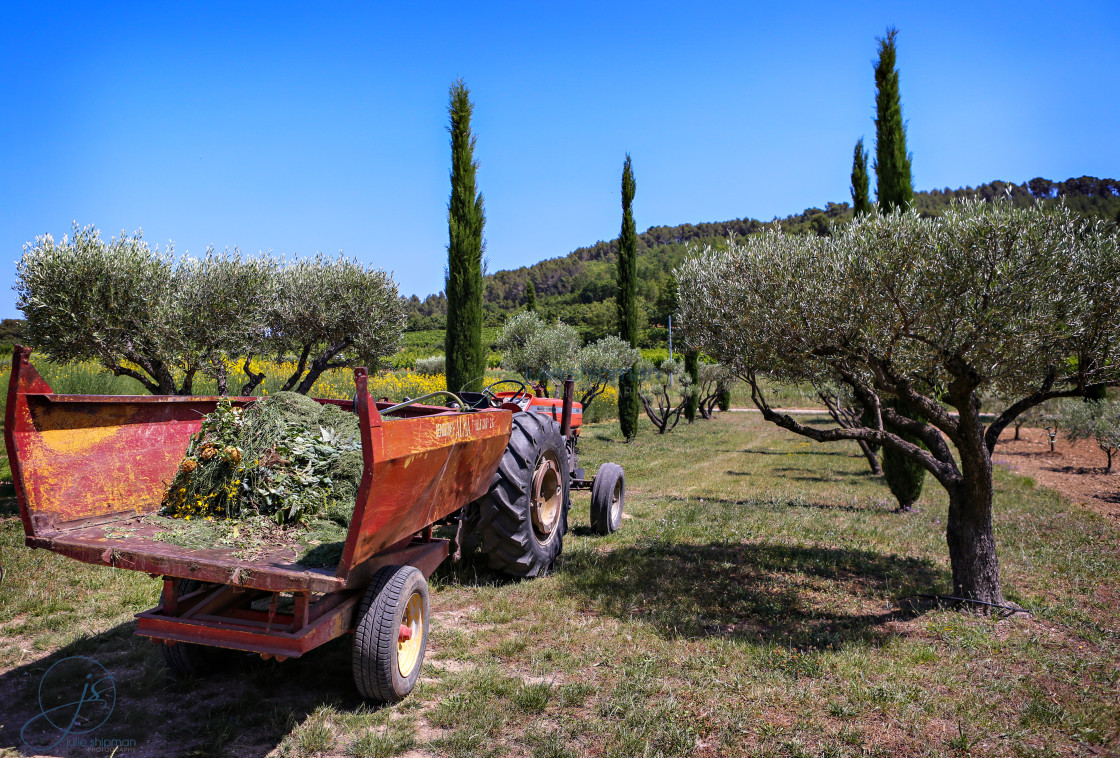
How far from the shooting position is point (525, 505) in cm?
531

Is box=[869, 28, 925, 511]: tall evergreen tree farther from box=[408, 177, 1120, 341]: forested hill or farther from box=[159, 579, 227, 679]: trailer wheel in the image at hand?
box=[408, 177, 1120, 341]: forested hill

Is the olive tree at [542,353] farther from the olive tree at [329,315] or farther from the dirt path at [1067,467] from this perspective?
the dirt path at [1067,467]

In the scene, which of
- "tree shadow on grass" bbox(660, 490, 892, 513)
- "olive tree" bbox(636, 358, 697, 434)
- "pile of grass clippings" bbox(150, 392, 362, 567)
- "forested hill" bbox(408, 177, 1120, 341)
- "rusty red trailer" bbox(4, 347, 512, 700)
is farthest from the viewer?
"forested hill" bbox(408, 177, 1120, 341)

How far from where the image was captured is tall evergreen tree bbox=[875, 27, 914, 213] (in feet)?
32.0

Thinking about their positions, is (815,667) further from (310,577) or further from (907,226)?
(907,226)

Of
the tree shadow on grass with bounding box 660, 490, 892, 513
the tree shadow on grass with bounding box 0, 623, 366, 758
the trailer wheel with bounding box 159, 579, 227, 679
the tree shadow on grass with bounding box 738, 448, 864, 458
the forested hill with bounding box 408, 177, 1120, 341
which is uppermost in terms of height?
the forested hill with bounding box 408, 177, 1120, 341

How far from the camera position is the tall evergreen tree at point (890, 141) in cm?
976

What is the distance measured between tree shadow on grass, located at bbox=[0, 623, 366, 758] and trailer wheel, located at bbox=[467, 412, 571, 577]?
1.43 m

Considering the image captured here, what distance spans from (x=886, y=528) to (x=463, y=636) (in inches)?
266

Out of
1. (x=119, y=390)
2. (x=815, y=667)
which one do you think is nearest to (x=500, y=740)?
(x=815, y=667)

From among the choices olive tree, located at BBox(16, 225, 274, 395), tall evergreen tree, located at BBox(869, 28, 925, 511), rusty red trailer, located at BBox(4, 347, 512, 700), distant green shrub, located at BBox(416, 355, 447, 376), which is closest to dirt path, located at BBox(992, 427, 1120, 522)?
tall evergreen tree, located at BBox(869, 28, 925, 511)

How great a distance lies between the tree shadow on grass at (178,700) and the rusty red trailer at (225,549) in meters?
0.27

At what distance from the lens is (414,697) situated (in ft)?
12.2

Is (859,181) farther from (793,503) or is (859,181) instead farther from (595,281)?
(595,281)
